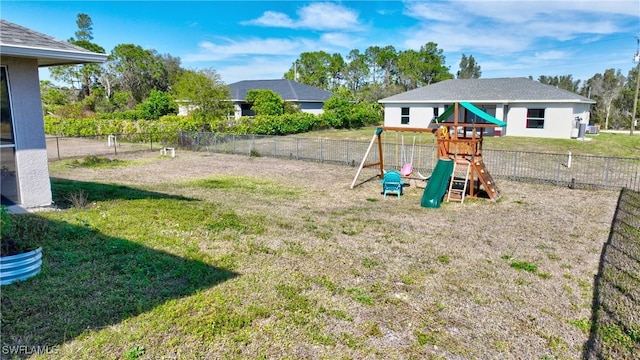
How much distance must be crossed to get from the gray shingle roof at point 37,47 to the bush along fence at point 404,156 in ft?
27.6

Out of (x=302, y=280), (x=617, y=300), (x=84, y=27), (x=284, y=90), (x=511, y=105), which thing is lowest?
(x=617, y=300)

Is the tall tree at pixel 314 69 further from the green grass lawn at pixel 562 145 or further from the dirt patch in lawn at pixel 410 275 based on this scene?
the dirt patch in lawn at pixel 410 275

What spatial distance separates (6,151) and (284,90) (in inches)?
1129

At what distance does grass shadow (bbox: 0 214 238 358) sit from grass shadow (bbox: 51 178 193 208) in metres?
2.40

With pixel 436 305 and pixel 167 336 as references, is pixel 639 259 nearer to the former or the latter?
pixel 436 305

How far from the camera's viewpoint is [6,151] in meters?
6.87

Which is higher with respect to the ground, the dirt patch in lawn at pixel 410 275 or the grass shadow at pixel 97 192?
the grass shadow at pixel 97 192

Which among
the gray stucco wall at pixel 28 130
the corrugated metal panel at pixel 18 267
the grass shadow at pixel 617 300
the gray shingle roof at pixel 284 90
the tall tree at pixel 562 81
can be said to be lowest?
the grass shadow at pixel 617 300

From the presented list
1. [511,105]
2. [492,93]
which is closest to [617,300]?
[511,105]

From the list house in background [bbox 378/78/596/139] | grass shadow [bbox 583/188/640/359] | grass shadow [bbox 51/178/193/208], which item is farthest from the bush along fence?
house in background [bbox 378/78/596/139]

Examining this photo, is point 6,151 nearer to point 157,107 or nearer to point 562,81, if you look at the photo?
point 157,107

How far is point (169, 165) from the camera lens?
14.8 metres

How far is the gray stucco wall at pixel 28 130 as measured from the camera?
6738 mm

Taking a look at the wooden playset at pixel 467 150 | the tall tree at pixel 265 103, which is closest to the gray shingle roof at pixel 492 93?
the tall tree at pixel 265 103
